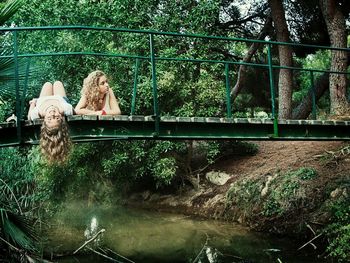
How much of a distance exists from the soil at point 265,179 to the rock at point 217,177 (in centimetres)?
12

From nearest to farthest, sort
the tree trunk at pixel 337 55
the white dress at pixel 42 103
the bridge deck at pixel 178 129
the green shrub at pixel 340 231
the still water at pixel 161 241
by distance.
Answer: the white dress at pixel 42 103 → the bridge deck at pixel 178 129 → the green shrub at pixel 340 231 → the still water at pixel 161 241 → the tree trunk at pixel 337 55

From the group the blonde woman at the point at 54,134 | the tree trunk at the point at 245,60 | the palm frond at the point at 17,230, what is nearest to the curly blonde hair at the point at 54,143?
the blonde woman at the point at 54,134

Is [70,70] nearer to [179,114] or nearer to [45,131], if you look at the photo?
[179,114]

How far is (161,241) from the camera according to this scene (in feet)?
35.3

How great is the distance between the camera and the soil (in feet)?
33.2

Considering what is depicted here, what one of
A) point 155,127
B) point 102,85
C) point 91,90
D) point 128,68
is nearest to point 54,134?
point 91,90

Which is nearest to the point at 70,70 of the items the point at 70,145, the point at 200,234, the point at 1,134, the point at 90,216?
the point at 90,216

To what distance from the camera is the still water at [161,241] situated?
9.22 meters

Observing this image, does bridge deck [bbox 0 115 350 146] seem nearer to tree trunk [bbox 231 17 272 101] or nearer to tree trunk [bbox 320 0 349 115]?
tree trunk [bbox 320 0 349 115]

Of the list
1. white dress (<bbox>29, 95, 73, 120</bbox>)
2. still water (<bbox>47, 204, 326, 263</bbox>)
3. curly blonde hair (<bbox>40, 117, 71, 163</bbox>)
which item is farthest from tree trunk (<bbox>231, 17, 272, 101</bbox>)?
curly blonde hair (<bbox>40, 117, 71, 163</bbox>)

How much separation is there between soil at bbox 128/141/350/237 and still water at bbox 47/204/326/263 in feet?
1.24

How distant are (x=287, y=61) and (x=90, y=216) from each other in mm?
7033

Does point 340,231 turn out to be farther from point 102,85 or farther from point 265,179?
point 102,85

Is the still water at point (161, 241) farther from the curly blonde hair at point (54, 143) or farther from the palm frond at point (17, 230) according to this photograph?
the curly blonde hair at point (54, 143)
